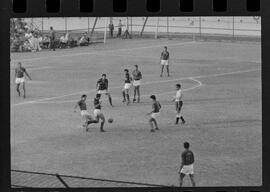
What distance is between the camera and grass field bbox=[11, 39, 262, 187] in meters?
20.4

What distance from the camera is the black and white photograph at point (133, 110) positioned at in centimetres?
1984

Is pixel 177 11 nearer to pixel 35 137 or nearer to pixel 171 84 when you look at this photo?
pixel 35 137

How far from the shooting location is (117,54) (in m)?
45.6

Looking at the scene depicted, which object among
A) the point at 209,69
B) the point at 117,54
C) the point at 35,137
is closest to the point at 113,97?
the point at 35,137

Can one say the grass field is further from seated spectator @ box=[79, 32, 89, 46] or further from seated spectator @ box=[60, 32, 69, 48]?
seated spectator @ box=[79, 32, 89, 46]

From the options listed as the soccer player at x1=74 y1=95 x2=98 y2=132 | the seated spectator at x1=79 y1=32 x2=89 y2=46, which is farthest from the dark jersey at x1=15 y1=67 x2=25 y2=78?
the seated spectator at x1=79 y1=32 x2=89 y2=46

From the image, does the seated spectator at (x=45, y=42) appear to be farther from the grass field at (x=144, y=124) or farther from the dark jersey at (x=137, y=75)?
the dark jersey at (x=137, y=75)

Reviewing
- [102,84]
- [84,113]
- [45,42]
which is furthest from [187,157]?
[45,42]

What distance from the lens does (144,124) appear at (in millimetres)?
25469

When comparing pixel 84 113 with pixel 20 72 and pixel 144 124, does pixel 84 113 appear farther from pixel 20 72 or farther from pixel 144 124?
pixel 20 72

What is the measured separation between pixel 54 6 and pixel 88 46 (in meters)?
40.9

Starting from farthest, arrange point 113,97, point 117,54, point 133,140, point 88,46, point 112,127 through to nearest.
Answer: point 88,46 < point 117,54 < point 113,97 < point 112,127 < point 133,140

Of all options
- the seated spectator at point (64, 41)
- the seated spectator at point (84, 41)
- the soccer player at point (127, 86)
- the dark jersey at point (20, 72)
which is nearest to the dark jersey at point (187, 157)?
the soccer player at point (127, 86)

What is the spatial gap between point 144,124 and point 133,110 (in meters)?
2.48
